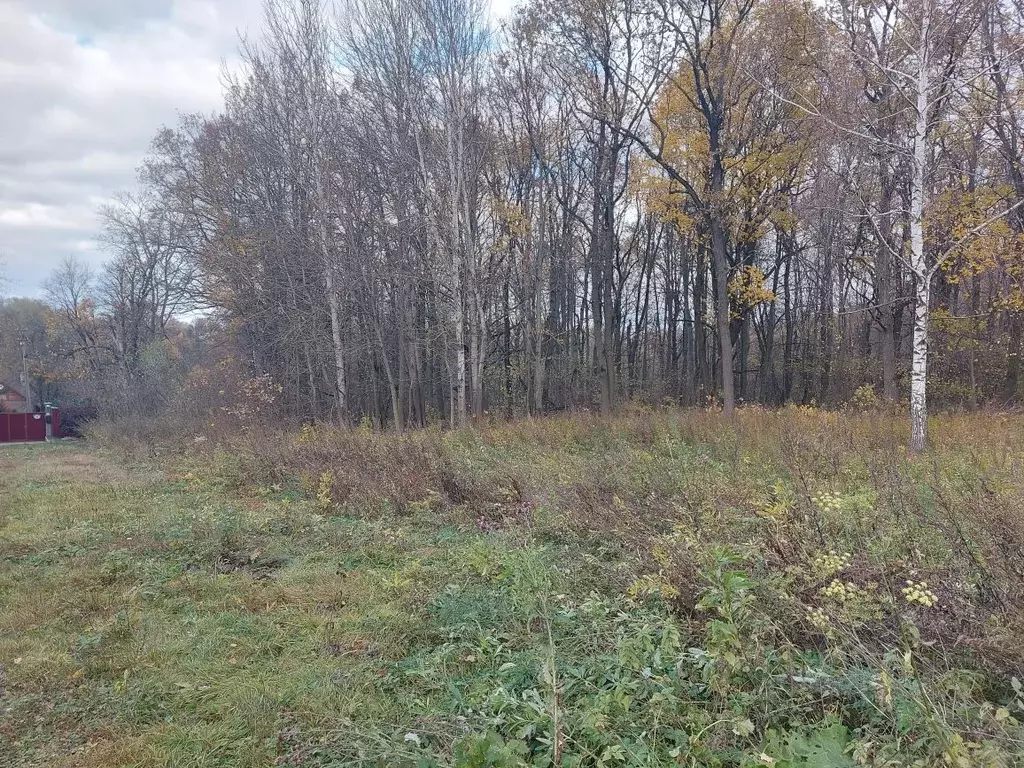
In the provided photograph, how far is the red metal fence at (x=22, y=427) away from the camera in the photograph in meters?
26.1

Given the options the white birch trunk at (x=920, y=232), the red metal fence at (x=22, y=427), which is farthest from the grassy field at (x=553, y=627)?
the red metal fence at (x=22, y=427)

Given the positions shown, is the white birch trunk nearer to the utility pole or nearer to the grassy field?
the grassy field

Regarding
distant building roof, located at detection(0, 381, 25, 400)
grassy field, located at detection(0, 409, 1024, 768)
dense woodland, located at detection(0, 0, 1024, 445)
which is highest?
dense woodland, located at detection(0, 0, 1024, 445)

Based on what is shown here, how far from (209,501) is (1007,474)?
10002 mm

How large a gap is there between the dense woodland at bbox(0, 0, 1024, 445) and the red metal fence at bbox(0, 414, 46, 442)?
565cm

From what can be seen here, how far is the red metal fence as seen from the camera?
26094 millimetres

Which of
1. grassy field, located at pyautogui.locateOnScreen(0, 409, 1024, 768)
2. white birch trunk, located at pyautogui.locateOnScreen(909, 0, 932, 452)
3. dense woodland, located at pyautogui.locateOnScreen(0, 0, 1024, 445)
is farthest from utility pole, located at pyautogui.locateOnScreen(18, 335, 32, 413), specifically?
white birch trunk, located at pyautogui.locateOnScreen(909, 0, 932, 452)

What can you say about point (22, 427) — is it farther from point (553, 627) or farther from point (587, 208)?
point (553, 627)

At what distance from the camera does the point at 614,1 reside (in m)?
15.4

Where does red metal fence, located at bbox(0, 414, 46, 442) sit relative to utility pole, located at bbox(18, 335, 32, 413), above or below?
below

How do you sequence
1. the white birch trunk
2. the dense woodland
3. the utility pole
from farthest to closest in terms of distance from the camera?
the utility pole
the dense woodland
the white birch trunk

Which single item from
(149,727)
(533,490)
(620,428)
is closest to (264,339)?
(620,428)

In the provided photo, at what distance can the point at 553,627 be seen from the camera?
379 centimetres

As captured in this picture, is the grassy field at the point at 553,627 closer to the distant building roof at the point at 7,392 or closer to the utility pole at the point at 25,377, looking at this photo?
the distant building roof at the point at 7,392
